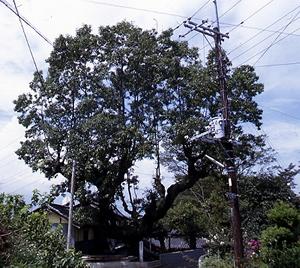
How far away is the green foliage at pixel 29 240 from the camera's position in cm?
517

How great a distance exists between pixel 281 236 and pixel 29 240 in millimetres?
8834

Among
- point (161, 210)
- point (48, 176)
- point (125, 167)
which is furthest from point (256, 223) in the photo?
point (48, 176)

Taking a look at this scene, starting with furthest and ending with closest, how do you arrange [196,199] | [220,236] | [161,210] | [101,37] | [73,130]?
[196,199]
[161,210]
[101,37]
[73,130]
[220,236]

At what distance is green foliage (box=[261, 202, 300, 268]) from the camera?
1277 centimetres

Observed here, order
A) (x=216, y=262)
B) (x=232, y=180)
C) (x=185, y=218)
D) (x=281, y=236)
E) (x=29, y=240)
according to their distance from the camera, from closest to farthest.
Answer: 1. (x=29, y=240)
2. (x=281, y=236)
3. (x=232, y=180)
4. (x=216, y=262)
5. (x=185, y=218)

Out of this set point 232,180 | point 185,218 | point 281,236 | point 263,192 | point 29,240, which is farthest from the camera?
point 185,218

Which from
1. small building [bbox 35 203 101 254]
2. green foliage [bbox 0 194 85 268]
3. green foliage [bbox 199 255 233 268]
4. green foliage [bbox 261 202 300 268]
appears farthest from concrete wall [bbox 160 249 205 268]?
green foliage [bbox 0 194 85 268]

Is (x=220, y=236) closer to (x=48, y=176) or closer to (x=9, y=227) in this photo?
(x=48, y=176)

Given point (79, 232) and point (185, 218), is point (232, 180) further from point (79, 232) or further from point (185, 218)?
point (185, 218)

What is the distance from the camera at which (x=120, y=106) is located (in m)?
21.6

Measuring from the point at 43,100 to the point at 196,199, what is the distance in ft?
52.8

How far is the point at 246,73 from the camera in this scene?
21172mm

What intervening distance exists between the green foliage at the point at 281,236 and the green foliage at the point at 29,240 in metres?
7.85

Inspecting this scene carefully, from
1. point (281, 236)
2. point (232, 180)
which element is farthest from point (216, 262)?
point (281, 236)
